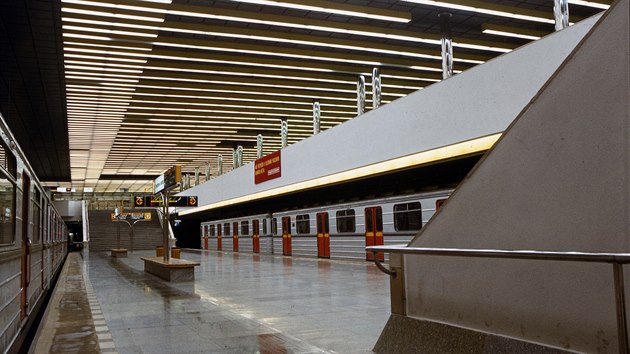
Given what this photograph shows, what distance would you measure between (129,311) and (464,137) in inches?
277

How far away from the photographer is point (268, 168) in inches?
862

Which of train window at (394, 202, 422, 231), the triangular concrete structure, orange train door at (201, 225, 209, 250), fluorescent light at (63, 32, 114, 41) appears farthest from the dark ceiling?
orange train door at (201, 225, 209, 250)

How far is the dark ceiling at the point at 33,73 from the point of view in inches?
379

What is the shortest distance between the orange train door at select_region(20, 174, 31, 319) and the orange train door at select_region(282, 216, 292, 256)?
16.7 metres

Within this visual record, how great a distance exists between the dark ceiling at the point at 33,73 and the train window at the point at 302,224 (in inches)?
357

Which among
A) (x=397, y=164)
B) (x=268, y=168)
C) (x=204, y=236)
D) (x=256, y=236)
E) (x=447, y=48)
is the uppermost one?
(x=447, y=48)

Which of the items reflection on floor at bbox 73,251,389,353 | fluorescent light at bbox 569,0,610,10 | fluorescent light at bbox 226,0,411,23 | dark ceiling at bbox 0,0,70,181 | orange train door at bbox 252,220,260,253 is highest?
fluorescent light at bbox 569,0,610,10

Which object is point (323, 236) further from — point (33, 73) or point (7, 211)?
point (7, 211)

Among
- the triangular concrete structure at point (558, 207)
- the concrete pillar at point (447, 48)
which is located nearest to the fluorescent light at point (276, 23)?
the concrete pillar at point (447, 48)

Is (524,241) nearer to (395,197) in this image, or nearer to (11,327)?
(11,327)

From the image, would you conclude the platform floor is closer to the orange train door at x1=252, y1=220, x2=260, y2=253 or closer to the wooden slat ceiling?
the wooden slat ceiling

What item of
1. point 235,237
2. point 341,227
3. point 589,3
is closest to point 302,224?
point 341,227

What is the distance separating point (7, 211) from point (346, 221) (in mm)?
13970

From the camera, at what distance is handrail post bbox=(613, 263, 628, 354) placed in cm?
289
